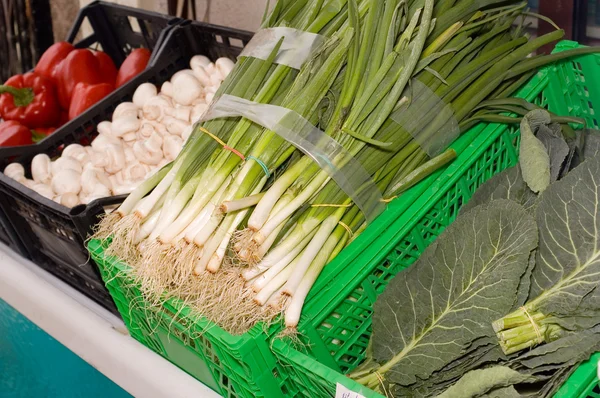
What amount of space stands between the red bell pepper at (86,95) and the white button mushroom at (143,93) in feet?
0.73

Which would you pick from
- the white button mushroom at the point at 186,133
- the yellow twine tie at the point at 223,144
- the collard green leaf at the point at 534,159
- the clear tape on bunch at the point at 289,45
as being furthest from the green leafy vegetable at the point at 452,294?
the white button mushroom at the point at 186,133

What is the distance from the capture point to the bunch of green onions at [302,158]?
127cm

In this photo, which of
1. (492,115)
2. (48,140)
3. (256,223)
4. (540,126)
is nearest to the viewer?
(256,223)

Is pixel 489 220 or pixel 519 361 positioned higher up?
pixel 489 220

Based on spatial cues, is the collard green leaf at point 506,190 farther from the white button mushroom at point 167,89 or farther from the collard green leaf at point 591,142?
the white button mushroom at point 167,89

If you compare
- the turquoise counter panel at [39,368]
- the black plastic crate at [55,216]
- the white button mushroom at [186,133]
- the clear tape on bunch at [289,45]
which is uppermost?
the clear tape on bunch at [289,45]

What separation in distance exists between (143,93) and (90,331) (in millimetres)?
813

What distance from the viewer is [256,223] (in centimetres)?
128

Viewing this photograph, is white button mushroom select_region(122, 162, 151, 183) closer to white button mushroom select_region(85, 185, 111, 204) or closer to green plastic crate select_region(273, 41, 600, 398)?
white button mushroom select_region(85, 185, 111, 204)

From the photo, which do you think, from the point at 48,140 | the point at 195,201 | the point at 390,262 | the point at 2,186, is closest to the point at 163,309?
the point at 195,201

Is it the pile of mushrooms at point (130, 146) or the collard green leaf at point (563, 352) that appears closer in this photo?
the collard green leaf at point (563, 352)

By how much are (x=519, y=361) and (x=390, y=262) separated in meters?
0.36

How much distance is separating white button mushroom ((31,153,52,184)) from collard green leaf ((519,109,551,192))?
1316 millimetres

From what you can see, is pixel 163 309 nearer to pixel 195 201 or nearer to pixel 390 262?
pixel 195 201
